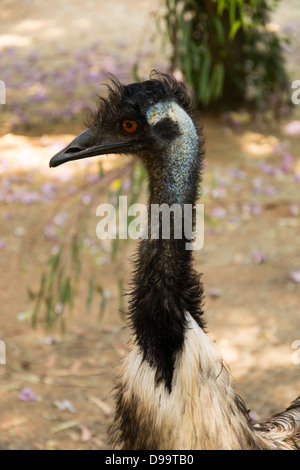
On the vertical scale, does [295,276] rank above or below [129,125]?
above

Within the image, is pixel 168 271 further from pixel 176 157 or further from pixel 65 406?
pixel 65 406

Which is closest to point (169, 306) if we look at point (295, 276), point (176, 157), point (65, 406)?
point (176, 157)

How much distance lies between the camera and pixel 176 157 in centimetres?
257

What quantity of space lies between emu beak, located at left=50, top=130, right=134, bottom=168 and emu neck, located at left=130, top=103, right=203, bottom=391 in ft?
0.56

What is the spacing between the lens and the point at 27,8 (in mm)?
12992

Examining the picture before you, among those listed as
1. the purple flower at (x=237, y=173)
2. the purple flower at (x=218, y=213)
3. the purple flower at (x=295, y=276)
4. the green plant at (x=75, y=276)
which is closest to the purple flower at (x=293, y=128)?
the purple flower at (x=237, y=173)

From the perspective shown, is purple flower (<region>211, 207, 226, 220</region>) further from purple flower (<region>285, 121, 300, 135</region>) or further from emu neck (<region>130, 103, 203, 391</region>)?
emu neck (<region>130, 103, 203, 391</region>)

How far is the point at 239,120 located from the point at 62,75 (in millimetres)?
2986

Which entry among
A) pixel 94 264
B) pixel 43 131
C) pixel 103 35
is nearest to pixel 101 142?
pixel 94 264

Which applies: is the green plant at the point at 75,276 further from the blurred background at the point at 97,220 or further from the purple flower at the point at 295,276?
the purple flower at the point at 295,276

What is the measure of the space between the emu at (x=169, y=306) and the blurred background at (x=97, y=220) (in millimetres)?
521

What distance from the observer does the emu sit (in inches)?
101

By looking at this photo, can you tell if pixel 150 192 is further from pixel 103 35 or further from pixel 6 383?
pixel 103 35

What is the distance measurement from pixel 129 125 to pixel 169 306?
69cm
